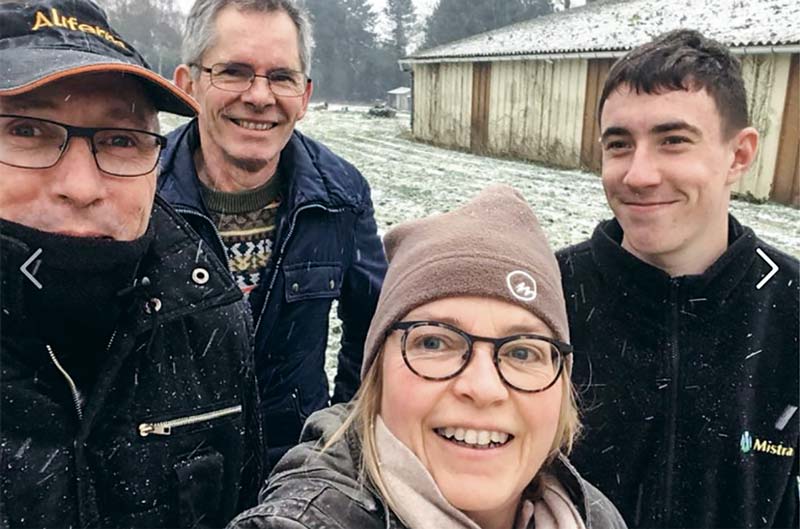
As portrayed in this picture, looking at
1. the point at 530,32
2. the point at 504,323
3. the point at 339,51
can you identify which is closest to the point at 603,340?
the point at 504,323

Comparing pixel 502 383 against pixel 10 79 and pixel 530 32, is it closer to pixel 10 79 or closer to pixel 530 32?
pixel 10 79

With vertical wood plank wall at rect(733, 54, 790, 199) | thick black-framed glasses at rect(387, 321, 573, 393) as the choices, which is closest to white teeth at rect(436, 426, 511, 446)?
thick black-framed glasses at rect(387, 321, 573, 393)

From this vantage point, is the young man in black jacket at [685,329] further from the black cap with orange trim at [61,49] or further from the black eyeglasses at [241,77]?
the black cap with orange trim at [61,49]

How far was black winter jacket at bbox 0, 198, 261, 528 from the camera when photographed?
1.57 meters

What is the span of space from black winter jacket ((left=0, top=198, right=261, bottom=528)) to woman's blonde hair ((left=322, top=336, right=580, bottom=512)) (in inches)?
19.6

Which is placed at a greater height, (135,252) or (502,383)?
(135,252)

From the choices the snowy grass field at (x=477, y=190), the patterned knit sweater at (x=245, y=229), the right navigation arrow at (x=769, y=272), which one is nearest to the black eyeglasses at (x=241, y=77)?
the patterned knit sweater at (x=245, y=229)

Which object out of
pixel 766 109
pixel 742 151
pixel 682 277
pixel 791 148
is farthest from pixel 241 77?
pixel 766 109

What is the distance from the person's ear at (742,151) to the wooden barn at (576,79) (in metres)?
10.9

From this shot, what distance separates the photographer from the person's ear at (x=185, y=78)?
2701 mm

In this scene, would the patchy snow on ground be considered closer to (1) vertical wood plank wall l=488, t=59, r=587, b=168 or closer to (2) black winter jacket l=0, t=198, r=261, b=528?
(1) vertical wood plank wall l=488, t=59, r=587, b=168

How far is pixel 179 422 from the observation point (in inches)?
72.6

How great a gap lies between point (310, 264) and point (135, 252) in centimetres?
97

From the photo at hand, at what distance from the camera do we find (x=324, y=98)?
6706 cm
